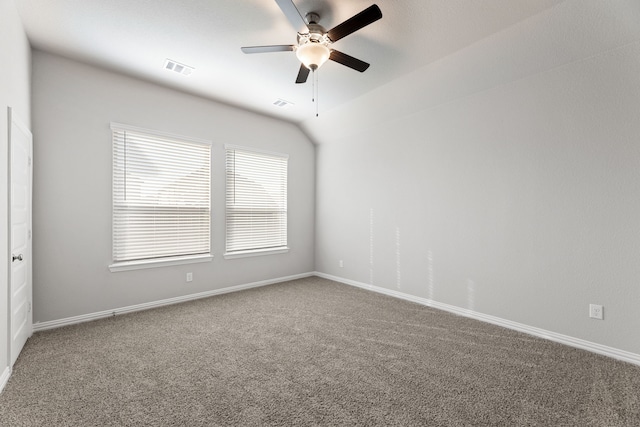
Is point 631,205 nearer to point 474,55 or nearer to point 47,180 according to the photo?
point 474,55

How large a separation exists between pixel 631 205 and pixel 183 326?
174 inches

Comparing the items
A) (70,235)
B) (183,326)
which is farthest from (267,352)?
(70,235)

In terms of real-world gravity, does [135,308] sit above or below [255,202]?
below

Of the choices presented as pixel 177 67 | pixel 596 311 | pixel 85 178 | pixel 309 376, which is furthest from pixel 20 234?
pixel 596 311

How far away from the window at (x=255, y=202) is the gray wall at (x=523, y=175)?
1.60m

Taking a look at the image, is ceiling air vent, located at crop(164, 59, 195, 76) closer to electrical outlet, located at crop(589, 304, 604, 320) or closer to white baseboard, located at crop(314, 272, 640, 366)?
white baseboard, located at crop(314, 272, 640, 366)

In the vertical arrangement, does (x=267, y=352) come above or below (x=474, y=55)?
below

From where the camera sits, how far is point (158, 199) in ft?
12.9

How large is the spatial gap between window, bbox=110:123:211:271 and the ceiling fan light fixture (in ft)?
7.69

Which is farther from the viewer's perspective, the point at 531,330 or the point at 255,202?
the point at 255,202

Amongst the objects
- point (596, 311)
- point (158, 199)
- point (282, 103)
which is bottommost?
point (596, 311)

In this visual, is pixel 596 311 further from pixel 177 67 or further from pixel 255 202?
pixel 177 67

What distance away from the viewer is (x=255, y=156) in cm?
496

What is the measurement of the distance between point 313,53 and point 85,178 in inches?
115
